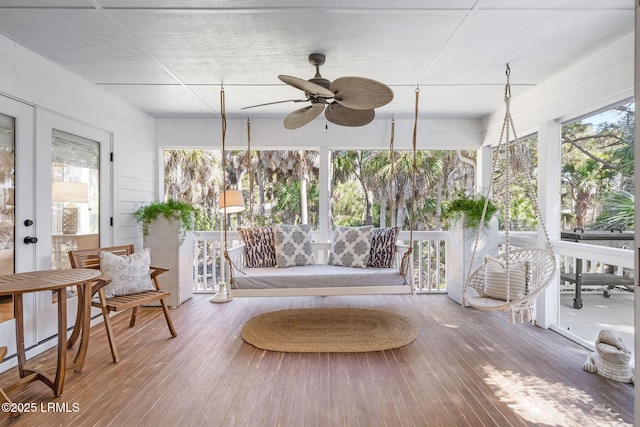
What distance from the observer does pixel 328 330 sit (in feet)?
10.5

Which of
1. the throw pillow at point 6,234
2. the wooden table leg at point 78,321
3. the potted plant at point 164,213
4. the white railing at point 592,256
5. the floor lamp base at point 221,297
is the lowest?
the floor lamp base at point 221,297

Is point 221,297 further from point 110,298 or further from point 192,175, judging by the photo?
point 192,175

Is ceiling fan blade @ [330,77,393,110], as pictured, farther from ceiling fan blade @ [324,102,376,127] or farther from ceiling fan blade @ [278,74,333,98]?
ceiling fan blade @ [324,102,376,127]

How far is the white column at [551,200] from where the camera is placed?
3.38 m

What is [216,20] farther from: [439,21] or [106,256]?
[106,256]

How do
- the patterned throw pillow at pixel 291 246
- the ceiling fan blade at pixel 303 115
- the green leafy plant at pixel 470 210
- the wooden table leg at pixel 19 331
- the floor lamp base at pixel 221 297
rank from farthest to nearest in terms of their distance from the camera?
the floor lamp base at pixel 221 297
the green leafy plant at pixel 470 210
the patterned throw pillow at pixel 291 246
the ceiling fan blade at pixel 303 115
the wooden table leg at pixel 19 331

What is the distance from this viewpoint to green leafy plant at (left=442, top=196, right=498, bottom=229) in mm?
4094

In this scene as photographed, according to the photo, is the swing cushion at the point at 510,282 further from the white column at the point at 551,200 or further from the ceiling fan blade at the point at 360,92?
the ceiling fan blade at the point at 360,92

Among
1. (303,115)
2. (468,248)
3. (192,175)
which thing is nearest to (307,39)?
(303,115)

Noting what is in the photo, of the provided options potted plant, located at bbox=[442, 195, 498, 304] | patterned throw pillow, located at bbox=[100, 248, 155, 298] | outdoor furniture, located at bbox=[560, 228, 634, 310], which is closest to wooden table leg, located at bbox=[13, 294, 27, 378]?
patterned throw pillow, located at bbox=[100, 248, 155, 298]

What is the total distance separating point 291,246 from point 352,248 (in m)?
0.71

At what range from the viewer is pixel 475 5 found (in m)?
2.17

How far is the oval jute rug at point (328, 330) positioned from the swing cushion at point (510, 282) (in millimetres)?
776

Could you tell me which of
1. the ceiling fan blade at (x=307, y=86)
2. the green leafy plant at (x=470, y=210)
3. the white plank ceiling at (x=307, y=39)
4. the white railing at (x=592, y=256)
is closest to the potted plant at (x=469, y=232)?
the green leafy plant at (x=470, y=210)
